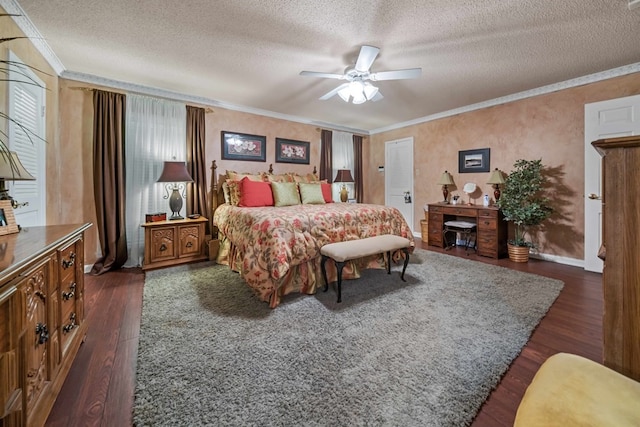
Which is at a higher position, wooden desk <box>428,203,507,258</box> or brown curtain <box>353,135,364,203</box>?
brown curtain <box>353,135,364,203</box>

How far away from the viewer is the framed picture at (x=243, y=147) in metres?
4.38

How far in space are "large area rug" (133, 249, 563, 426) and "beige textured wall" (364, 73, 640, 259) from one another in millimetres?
1353

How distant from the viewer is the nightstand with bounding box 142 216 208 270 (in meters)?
3.41

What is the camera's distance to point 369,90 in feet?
10.1

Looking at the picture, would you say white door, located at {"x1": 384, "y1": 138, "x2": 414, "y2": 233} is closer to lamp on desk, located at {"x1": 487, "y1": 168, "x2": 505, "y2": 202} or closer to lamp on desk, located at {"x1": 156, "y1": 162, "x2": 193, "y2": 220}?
lamp on desk, located at {"x1": 487, "y1": 168, "x2": 505, "y2": 202}

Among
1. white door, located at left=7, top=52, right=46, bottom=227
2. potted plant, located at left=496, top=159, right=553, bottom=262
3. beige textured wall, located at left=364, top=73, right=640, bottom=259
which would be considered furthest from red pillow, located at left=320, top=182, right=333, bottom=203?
white door, located at left=7, top=52, right=46, bottom=227

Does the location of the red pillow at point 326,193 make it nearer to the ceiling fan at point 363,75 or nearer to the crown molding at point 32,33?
the ceiling fan at point 363,75

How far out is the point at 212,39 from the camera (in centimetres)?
251

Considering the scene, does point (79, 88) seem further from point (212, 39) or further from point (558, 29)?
point (558, 29)

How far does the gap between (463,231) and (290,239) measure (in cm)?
339

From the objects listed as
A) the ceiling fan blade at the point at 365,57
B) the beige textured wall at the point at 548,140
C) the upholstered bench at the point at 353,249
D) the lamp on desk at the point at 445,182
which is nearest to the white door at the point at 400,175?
the beige textured wall at the point at 548,140

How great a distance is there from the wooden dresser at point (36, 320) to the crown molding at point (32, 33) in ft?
5.82

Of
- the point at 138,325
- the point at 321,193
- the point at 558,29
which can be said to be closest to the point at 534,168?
the point at 558,29

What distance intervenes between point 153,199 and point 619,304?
14.6 feet
